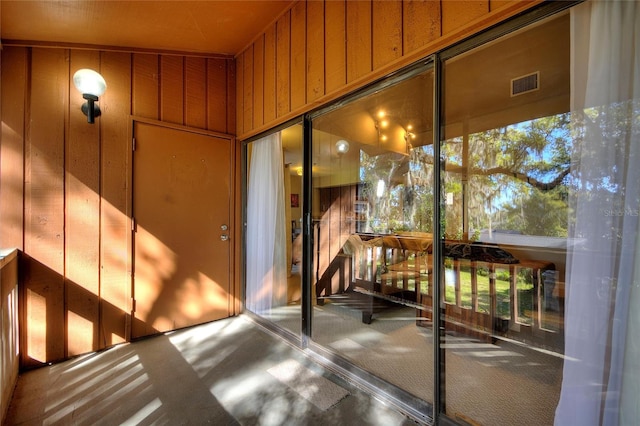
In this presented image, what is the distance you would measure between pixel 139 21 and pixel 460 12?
96.1 inches

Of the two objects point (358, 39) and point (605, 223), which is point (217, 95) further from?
point (605, 223)

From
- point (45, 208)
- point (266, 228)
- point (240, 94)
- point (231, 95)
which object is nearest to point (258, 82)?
point (240, 94)

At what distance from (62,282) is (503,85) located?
4781 millimetres

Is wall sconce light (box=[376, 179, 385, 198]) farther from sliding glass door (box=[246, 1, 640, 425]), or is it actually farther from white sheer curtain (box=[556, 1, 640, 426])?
white sheer curtain (box=[556, 1, 640, 426])

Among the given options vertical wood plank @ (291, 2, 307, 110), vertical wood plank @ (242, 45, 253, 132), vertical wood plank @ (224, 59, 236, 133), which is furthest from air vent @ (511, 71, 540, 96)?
vertical wood plank @ (224, 59, 236, 133)

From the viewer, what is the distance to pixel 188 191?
304 centimetres

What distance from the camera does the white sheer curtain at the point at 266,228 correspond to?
313 centimetres

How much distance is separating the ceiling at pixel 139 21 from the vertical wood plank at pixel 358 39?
2.84 ft

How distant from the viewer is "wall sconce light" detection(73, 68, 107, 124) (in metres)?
2.32

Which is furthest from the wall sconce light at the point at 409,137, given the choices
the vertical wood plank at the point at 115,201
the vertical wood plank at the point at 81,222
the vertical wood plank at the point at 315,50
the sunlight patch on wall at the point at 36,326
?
the sunlight patch on wall at the point at 36,326

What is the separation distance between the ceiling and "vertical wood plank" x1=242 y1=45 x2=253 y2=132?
0.79 feet

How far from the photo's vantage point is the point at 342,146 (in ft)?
11.3

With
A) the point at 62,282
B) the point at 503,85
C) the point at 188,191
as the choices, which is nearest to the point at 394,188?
the point at 503,85

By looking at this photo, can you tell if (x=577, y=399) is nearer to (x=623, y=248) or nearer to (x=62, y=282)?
(x=623, y=248)
